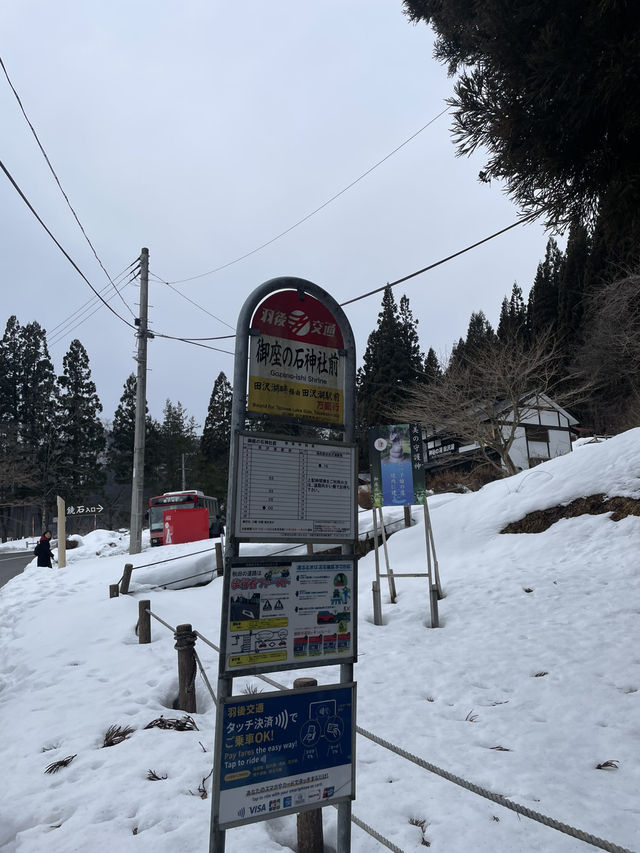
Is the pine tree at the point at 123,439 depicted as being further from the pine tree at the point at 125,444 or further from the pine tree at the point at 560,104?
the pine tree at the point at 560,104

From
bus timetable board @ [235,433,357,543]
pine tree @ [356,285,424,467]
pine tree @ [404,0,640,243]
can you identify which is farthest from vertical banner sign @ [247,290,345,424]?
pine tree @ [356,285,424,467]

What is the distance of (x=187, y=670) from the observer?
198 inches

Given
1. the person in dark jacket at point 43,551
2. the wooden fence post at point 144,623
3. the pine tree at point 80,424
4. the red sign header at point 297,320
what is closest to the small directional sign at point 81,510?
the pine tree at point 80,424

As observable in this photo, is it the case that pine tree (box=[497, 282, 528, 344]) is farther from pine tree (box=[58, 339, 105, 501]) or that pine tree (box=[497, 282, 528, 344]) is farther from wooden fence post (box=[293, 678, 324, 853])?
wooden fence post (box=[293, 678, 324, 853])

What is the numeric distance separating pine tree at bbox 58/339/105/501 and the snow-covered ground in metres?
36.1

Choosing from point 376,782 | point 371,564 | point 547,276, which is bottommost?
point 376,782

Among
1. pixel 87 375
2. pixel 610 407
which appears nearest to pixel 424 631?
pixel 610 407

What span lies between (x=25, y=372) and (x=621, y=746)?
48.6m

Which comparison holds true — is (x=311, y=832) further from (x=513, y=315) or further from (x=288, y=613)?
(x=513, y=315)

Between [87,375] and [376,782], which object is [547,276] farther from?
[376,782]

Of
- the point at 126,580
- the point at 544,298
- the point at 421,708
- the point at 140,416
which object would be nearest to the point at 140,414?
the point at 140,416

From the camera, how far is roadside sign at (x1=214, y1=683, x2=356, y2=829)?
216 centimetres

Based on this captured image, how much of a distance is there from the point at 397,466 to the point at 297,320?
6138 millimetres

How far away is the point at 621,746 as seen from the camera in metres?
3.98
